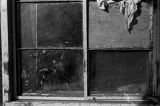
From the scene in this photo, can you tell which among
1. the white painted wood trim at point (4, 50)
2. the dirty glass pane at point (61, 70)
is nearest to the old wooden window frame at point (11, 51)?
the white painted wood trim at point (4, 50)

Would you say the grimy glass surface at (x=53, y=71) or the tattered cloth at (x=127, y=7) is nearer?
the tattered cloth at (x=127, y=7)

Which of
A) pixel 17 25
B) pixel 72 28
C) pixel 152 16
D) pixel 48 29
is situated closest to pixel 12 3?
pixel 17 25

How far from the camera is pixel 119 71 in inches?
152

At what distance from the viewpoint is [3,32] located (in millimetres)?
3840

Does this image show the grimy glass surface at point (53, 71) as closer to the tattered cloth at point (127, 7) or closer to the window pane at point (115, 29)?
the window pane at point (115, 29)

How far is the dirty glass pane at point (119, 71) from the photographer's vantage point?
3.85 metres

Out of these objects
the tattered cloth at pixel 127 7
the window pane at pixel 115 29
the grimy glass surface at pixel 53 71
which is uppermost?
the tattered cloth at pixel 127 7

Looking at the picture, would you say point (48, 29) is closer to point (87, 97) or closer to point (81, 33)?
point (81, 33)

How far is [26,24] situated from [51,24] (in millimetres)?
319

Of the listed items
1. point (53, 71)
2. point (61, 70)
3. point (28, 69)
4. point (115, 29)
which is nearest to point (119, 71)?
point (115, 29)

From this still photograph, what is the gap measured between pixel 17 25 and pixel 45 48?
1.53 feet

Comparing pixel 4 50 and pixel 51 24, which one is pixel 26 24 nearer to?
pixel 51 24

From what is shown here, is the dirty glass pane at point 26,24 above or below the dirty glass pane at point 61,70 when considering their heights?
above

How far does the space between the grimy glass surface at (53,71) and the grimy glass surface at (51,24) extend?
13cm
